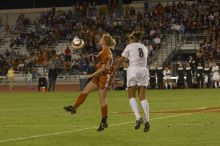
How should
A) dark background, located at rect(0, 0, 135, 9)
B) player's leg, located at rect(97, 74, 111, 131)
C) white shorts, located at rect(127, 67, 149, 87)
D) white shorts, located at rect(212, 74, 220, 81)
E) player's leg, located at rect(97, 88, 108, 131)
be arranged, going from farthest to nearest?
dark background, located at rect(0, 0, 135, 9)
white shorts, located at rect(212, 74, 220, 81)
player's leg, located at rect(97, 74, 111, 131)
player's leg, located at rect(97, 88, 108, 131)
white shorts, located at rect(127, 67, 149, 87)

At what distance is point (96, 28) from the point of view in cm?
4909

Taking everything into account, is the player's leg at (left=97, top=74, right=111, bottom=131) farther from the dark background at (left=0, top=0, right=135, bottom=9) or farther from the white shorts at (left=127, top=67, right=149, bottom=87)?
the dark background at (left=0, top=0, right=135, bottom=9)

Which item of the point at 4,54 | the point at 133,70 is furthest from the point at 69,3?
the point at 133,70

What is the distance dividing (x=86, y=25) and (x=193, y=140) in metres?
38.6

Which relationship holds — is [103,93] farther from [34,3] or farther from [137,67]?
[34,3]

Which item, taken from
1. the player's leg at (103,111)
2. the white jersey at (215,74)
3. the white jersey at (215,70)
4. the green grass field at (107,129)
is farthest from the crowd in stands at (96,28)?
the player's leg at (103,111)

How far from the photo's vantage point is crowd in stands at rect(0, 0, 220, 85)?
44219 mm

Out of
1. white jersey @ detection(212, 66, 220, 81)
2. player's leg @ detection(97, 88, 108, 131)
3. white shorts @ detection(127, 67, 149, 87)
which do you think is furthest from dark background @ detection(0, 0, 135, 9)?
white shorts @ detection(127, 67, 149, 87)

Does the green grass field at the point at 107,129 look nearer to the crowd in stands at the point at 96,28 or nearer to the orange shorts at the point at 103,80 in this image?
the orange shorts at the point at 103,80

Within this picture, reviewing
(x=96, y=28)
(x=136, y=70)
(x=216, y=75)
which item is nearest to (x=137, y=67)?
(x=136, y=70)

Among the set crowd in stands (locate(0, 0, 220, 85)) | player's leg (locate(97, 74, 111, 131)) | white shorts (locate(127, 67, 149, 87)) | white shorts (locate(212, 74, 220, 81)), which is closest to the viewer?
white shorts (locate(127, 67, 149, 87))

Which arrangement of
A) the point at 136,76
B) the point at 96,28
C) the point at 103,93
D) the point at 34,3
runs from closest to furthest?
the point at 136,76, the point at 103,93, the point at 96,28, the point at 34,3

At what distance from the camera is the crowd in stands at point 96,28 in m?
44.2

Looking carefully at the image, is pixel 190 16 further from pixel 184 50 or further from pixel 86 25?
pixel 86 25
